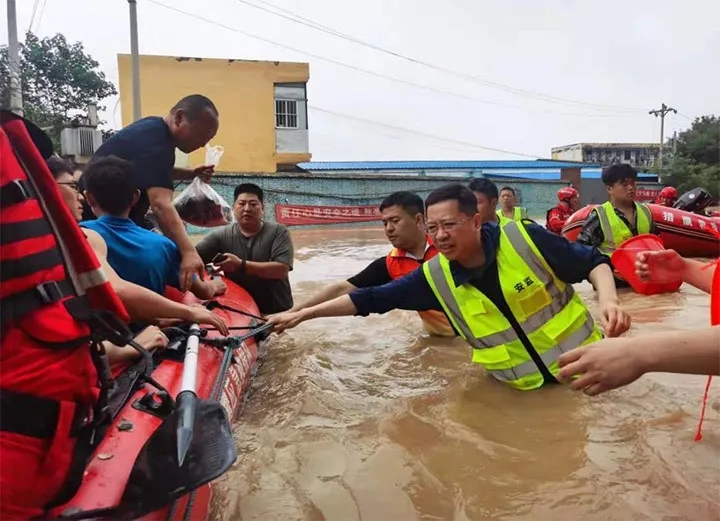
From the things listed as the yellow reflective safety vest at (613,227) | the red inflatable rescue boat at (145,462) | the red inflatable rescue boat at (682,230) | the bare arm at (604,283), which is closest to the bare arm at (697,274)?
the bare arm at (604,283)

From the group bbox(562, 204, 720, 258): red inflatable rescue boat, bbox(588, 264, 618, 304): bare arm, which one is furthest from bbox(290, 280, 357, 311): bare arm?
bbox(562, 204, 720, 258): red inflatable rescue boat

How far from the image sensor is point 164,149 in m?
3.39

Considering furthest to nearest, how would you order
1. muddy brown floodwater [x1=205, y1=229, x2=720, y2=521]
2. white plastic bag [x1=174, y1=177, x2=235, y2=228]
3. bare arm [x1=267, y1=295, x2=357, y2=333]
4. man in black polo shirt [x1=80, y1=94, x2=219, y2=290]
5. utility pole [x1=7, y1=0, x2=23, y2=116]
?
utility pole [x1=7, y1=0, x2=23, y2=116]
white plastic bag [x1=174, y1=177, x2=235, y2=228]
man in black polo shirt [x1=80, y1=94, x2=219, y2=290]
bare arm [x1=267, y1=295, x2=357, y2=333]
muddy brown floodwater [x1=205, y1=229, x2=720, y2=521]

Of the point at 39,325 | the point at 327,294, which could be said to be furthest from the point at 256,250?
the point at 39,325

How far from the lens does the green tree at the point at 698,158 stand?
2595 centimetres

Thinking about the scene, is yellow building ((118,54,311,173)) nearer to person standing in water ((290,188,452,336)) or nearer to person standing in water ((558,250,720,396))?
person standing in water ((290,188,452,336))

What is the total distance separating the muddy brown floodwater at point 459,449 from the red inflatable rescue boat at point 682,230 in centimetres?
417

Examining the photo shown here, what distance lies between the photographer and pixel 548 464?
8.08 feet

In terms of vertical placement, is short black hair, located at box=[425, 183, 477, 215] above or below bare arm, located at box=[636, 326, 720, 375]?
above

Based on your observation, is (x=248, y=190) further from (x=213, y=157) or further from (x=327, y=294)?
(x=327, y=294)

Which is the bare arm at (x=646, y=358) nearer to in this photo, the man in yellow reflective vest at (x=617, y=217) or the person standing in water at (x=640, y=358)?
the person standing in water at (x=640, y=358)

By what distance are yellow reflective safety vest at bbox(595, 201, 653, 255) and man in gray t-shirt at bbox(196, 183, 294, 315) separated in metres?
3.34

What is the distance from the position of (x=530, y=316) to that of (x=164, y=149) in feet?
7.26

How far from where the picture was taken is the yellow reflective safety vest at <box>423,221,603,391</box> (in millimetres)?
2963
